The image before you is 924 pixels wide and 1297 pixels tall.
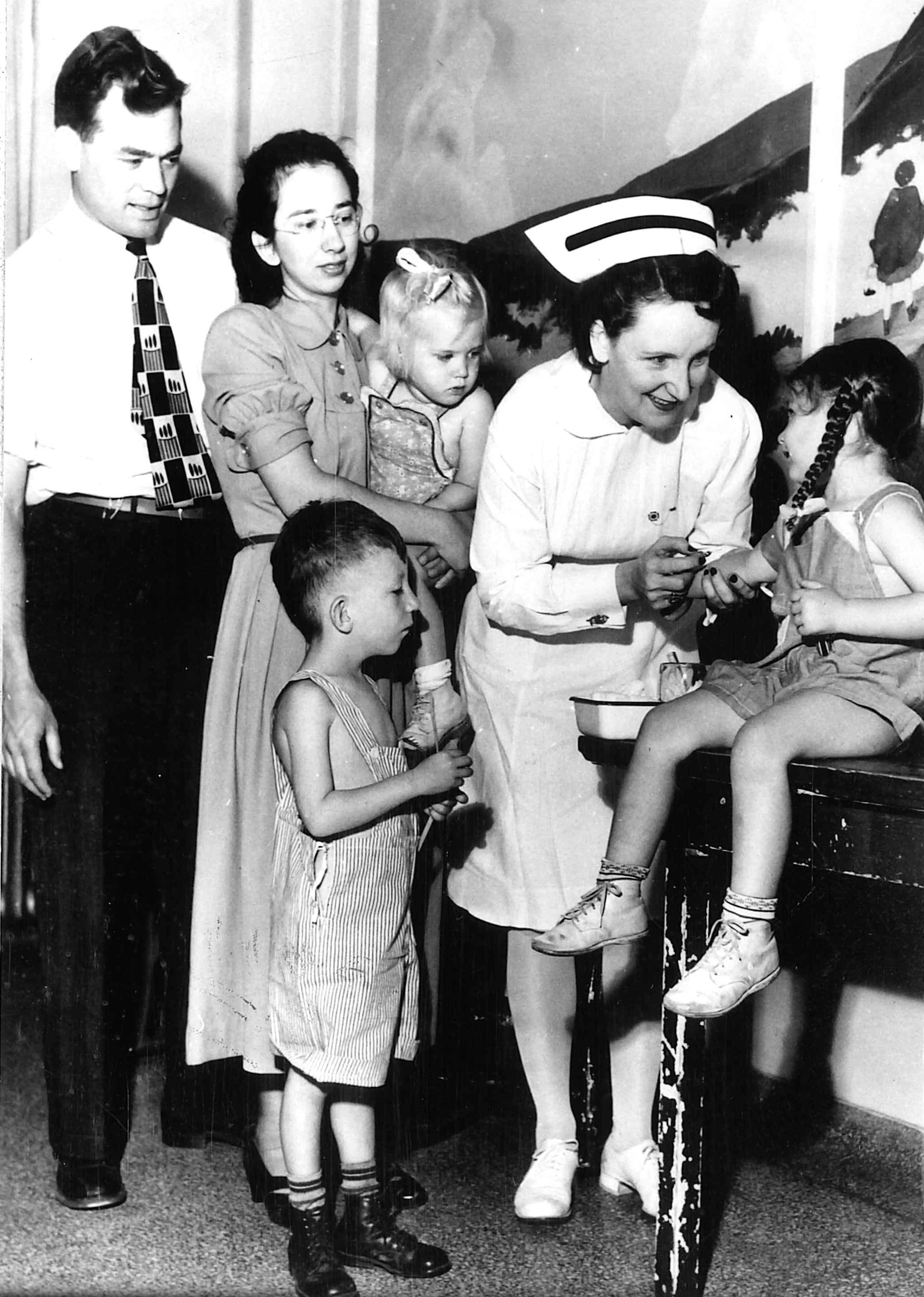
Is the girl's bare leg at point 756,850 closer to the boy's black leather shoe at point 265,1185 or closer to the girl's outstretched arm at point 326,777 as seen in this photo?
the girl's outstretched arm at point 326,777

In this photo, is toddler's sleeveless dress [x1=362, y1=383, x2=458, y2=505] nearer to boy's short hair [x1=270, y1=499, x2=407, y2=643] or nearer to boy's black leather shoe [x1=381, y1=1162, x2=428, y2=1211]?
boy's short hair [x1=270, y1=499, x2=407, y2=643]

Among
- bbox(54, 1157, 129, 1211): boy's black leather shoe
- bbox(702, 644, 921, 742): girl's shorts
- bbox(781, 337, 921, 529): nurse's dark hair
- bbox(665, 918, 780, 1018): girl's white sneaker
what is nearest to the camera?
bbox(665, 918, 780, 1018): girl's white sneaker

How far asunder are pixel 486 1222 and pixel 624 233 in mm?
1525

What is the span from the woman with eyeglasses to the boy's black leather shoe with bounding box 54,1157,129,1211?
22cm

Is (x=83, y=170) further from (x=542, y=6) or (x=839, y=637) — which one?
(x=839, y=637)

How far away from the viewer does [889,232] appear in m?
2.08

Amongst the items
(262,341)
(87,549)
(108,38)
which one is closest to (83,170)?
(108,38)

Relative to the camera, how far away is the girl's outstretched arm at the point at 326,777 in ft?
6.44

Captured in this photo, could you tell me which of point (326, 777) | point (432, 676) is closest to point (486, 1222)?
point (326, 777)

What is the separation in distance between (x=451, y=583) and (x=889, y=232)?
2.85 ft

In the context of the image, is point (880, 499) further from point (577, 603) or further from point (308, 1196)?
point (308, 1196)

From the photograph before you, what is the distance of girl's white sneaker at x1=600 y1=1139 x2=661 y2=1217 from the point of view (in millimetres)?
2105

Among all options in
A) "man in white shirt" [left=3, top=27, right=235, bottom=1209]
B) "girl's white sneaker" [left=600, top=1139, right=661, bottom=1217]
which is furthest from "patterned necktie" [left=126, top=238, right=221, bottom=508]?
"girl's white sneaker" [left=600, top=1139, right=661, bottom=1217]

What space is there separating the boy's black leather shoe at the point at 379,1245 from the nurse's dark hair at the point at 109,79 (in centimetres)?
168
